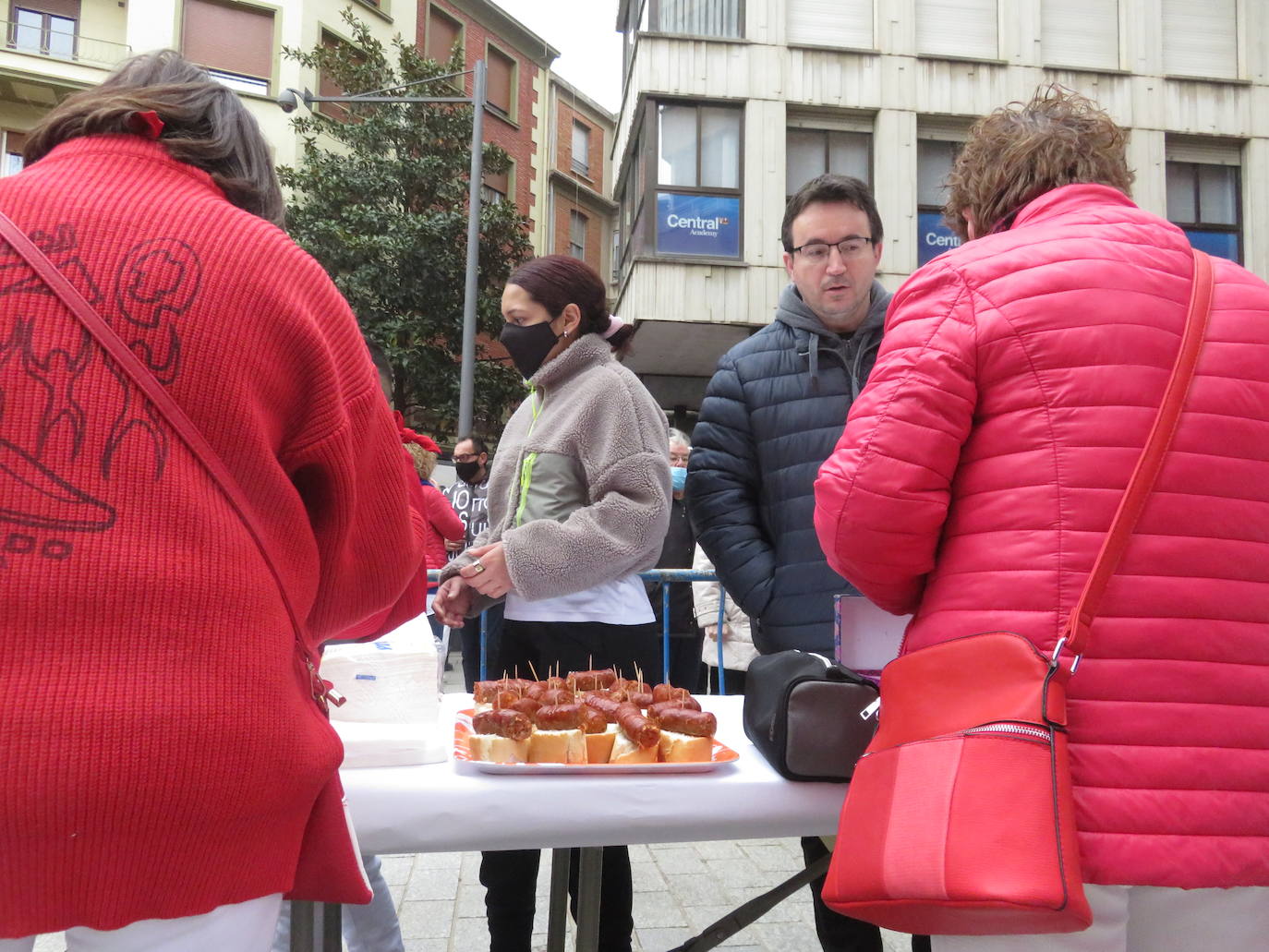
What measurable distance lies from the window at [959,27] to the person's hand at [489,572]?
Answer: 43.6 ft

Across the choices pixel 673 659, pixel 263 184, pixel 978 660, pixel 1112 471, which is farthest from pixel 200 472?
pixel 673 659

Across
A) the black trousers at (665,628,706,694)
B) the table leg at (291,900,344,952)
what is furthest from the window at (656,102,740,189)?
the table leg at (291,900,344,952)

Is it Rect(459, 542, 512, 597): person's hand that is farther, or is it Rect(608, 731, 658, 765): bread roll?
Rect(459, 542, 512, 597): person's hand

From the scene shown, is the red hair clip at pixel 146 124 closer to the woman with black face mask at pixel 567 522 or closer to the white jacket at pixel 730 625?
the woman with black face mask at pixel 567 522

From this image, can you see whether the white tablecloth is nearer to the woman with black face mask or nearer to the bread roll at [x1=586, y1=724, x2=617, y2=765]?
the bread roll at [x1=586, y1=724, x2=617, y2=765]

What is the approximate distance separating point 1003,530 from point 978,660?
0.65ft

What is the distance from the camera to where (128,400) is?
1031 mm

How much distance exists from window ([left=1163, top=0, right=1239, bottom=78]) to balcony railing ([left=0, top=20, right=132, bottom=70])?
18.6 meters

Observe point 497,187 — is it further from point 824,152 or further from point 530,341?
point 530,341

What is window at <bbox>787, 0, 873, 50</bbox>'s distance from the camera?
43.2ft

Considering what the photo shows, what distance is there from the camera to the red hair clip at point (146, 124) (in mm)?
1191

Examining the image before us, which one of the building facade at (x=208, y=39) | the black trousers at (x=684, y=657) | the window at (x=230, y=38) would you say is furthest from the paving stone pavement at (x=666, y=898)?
the window at (x=230, y=38)

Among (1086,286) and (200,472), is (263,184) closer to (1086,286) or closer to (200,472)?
(200,472)

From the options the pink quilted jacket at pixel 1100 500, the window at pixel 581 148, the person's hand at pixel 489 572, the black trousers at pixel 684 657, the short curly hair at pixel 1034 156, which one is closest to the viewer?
the pink quilted jacket at pixel 1100 500
